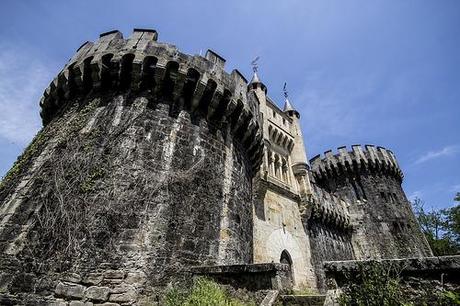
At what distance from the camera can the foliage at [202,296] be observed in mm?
4062

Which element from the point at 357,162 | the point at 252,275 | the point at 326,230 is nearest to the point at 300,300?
the point at 252,275

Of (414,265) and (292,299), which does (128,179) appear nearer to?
(292,299)

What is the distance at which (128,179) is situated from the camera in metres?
5.60

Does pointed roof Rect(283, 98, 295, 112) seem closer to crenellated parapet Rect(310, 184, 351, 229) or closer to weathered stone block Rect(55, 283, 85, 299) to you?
crenellated parapet Rect(310, 184, 351, 229)

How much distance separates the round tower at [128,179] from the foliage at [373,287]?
10.2 feet

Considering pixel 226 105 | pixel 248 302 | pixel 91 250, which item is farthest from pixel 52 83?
pixel 248 302

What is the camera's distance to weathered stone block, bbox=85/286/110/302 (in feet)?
14.4

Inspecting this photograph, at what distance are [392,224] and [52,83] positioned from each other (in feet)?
75.3

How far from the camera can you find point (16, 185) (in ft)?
19.2

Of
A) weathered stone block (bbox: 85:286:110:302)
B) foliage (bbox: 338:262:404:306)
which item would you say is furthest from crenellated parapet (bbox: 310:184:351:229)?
weathered stone block (bbox: 85:286:110:302)

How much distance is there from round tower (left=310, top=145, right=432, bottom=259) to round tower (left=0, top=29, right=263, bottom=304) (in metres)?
15.5

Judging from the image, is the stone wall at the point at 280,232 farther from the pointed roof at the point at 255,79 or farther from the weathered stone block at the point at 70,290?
the weathered stone block at the point at 70,290

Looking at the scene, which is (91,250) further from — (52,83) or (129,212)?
(52,83)

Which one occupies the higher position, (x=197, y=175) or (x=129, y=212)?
(x=197, y=175)
